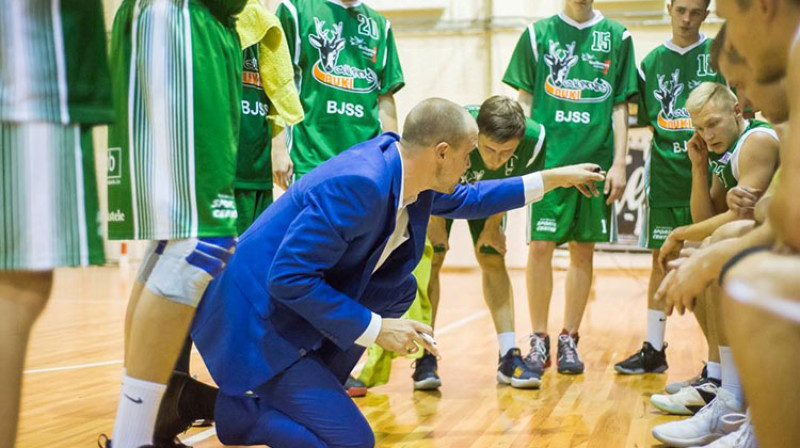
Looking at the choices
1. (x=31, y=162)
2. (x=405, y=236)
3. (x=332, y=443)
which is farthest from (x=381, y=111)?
(x=31, y=162)

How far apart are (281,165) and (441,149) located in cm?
138

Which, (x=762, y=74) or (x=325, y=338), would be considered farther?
(x=325, y=338)

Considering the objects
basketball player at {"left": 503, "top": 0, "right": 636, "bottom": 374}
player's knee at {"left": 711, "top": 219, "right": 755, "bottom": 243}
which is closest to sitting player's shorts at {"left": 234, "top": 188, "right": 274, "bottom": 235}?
basketball player at {"left": 503, "top": 0, "right": 636, "bottom": 374}

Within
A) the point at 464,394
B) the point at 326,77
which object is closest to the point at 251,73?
the point at 326,77

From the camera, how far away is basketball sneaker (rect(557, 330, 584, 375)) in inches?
172

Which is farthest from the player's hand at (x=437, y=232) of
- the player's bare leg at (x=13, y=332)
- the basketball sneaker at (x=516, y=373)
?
the player's bare leg at (x=13, y=332)

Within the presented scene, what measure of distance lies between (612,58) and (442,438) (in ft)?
8.50

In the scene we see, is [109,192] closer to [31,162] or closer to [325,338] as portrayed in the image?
[31,162]

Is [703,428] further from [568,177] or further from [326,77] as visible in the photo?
[326,77]

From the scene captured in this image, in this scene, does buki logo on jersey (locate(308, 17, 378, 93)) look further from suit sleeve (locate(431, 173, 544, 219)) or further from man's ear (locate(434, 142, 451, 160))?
man's ear (locate(434, 142, 451, 160))

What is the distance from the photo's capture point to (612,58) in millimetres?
4762

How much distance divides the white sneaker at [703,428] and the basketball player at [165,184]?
1659 mm

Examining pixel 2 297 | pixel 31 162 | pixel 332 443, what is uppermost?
pixel 31 162

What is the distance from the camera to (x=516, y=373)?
4.04 metres
